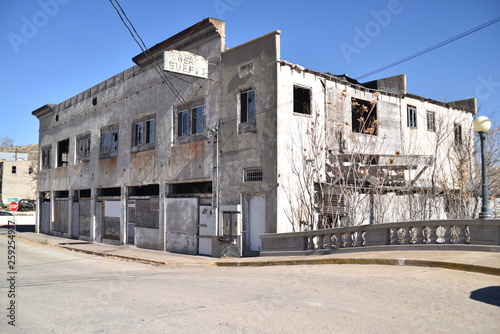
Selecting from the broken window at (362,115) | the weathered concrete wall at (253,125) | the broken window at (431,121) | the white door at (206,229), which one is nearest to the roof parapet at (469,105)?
the broken window at (431,121)

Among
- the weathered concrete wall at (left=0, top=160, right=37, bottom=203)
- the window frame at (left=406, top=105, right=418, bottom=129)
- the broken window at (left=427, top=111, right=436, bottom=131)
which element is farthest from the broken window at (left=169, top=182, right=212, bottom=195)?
the weathered concrete wall at (left=0, top=160, right=37, bottom=203)

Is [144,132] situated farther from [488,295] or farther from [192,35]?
[488,295]

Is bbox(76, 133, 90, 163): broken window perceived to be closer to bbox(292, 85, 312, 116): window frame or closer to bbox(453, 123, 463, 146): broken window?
bbox(292, 85, 312, 116): window frame

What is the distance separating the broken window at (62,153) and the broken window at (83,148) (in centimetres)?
425

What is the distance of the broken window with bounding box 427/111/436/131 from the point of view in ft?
73.4

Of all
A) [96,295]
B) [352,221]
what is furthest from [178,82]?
[96,295]

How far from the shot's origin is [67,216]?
1253 inches

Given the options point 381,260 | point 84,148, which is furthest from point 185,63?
point 84,148

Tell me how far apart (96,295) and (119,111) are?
18.2 metres

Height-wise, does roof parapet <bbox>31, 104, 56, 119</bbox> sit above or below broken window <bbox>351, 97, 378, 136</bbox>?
above

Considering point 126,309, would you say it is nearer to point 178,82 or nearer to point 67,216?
point 178,82

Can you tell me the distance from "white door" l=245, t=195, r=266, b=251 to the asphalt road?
527cm

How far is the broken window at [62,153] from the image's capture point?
34.4 m

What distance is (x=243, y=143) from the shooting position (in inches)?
659
